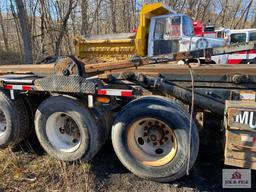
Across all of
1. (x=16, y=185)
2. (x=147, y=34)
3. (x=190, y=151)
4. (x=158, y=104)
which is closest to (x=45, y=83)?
(x=16, y=185)

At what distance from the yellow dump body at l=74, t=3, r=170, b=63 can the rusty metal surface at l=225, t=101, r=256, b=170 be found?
6.30 metres

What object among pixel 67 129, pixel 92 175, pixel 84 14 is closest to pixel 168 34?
pixel 67 129

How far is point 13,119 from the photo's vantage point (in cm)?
414

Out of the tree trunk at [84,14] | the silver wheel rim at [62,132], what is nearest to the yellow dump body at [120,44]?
the silver wheel rim at [62,132]

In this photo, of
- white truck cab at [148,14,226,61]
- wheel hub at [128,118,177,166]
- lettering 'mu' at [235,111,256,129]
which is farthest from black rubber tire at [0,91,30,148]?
white truck cab at [148,14,226,61]

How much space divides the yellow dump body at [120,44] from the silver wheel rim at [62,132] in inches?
199

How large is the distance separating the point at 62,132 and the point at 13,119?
30.4 inches

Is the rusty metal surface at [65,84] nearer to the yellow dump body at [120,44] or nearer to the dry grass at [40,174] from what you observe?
the dry grass at [40,174]

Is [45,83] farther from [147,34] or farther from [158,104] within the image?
[147,34]

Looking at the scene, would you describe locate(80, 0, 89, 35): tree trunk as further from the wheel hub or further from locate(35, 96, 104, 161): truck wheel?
the wheel hub

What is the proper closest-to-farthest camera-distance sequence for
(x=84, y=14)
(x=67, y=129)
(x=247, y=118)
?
(x=247, y=118), (x=67, y=129), (x=84, y=14)

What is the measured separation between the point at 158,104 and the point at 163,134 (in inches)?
18.2

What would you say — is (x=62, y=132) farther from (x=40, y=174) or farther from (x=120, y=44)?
(x=120, y=44)

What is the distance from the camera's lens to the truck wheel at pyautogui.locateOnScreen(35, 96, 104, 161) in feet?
11.8
